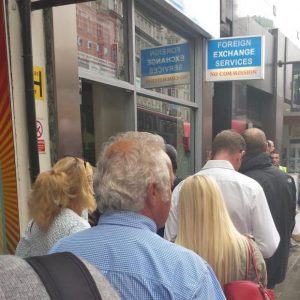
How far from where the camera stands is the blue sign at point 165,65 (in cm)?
646

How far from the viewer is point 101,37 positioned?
5254mm

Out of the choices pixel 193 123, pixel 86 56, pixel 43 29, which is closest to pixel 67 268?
pixel 43 29

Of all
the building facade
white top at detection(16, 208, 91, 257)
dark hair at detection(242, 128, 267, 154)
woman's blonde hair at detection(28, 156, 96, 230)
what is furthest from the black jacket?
the building facade

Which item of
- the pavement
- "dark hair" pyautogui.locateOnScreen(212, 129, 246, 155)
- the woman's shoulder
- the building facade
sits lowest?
the pavement

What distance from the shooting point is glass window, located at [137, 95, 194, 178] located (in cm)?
640

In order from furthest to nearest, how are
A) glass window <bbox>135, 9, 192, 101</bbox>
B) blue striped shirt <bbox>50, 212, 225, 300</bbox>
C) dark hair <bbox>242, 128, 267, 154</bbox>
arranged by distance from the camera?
1. glass window <bbox>135, 9, 192, 101</bbox>
2. dark hair <bbox>242, 128, 267, 154</bbox>
3. blue striped shirt <bbox>50, 212, 225, 300</bbox>

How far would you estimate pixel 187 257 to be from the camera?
4.56ft

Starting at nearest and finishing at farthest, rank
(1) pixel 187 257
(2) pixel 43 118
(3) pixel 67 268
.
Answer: (3) pixel 67 268 → (1) pixel 187 257 → (2) pixel 43 118

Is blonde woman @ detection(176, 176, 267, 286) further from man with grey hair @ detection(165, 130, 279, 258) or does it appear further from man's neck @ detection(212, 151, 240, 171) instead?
man's neck @ detection(212, 151, 240, 171)

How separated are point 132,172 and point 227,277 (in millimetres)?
921

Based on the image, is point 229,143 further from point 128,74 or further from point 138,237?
point 128,74

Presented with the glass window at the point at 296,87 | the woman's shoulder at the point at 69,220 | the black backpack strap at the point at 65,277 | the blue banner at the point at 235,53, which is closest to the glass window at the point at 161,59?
the blue banner at the point at 235,53

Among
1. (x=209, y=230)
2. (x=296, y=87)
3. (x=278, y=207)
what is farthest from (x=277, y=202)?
(x=296, y=87)

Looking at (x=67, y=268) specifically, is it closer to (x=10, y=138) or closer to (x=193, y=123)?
(x=10, y=138)
